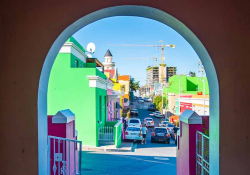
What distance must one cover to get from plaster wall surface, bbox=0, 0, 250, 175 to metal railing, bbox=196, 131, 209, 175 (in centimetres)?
105

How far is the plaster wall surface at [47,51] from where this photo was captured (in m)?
2.63

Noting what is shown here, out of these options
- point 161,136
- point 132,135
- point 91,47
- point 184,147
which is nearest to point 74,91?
point 132,135

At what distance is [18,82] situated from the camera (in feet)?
8.93

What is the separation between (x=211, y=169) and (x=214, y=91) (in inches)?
40.3

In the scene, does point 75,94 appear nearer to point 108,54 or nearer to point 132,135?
point 132,135

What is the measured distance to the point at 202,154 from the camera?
12.7 feet

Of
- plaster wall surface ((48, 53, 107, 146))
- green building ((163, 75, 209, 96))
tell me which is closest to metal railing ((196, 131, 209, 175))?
plaster wall surface ((48, 53, 107, 146))

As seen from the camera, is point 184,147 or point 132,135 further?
point 132,135

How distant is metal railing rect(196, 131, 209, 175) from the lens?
12.3 ft

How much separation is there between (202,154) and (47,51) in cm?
305

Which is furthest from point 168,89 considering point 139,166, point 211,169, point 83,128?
point 211,169

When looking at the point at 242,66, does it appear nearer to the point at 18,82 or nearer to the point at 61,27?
the point at 61,27

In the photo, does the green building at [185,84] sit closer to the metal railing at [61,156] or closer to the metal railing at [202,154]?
the metal railing at [202,154]

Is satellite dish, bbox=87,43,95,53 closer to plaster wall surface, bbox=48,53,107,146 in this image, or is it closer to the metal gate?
plaster wall surface, bbox=48,53,107,146
